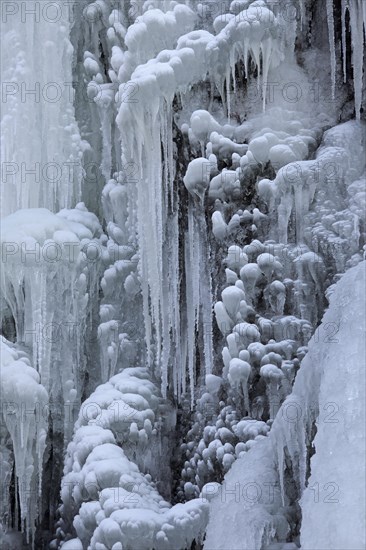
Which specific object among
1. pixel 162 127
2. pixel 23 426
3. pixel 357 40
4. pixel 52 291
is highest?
pixel 357 40

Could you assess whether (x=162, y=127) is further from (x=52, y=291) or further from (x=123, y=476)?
(x=123, y=476)

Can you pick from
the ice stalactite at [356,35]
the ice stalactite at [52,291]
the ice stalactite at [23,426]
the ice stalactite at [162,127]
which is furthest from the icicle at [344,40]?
the ice stalactite at [23,426]

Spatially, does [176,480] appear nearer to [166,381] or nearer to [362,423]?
[166,381]

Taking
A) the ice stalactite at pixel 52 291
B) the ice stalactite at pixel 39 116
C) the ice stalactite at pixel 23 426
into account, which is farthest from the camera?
the ice stalactite at pixel 39 116

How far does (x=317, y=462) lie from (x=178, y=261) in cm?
253

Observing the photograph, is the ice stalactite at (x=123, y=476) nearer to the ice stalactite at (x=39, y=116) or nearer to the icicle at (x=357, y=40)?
the ice stalactite at (x=39, y=116)

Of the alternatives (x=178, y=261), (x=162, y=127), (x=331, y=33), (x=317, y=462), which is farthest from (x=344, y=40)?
(x=317, y=462)

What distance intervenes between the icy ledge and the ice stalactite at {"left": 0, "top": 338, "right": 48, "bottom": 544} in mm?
1666

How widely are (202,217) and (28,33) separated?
2676 millimetres

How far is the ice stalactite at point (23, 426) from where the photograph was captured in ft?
21.2

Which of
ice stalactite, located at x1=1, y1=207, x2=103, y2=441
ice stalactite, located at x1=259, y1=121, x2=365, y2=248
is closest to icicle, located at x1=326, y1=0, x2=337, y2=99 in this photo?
ice stalactite, located at x1=259, y1=121, x2=365, y2=248

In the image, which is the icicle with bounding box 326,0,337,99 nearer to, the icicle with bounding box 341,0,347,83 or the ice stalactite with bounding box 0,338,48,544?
the icicle with bounding box 341,0,347,83

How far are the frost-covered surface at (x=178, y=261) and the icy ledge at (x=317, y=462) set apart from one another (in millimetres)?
24

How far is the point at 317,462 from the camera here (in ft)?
14.5
